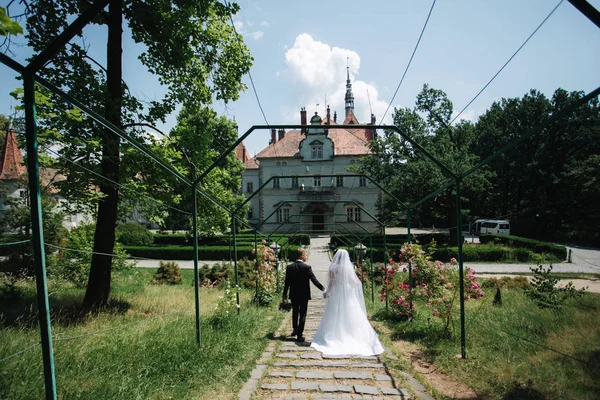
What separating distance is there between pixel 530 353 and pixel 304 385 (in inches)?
101

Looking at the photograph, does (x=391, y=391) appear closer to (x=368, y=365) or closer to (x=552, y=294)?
(x=368, y=365)

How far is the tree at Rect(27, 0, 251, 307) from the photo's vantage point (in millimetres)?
7648

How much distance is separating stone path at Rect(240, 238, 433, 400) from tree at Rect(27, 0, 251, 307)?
499cm

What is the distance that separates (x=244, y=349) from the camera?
5281 millimetres

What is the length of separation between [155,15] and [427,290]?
821 cm

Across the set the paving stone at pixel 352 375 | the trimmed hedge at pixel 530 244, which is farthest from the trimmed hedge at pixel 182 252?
the paving stone at pixel 352 375

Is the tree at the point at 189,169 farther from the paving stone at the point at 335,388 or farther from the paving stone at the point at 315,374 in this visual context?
the paving stone at the point at 335,388

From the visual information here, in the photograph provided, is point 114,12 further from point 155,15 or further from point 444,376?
point 444,376

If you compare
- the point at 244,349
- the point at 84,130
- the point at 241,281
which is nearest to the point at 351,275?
the point at 244,349

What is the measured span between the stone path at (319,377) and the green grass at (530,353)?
0.73 meters

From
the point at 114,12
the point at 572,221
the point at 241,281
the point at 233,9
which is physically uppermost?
the point at 233,9

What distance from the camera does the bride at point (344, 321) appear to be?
5840mm

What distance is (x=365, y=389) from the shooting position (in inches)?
151

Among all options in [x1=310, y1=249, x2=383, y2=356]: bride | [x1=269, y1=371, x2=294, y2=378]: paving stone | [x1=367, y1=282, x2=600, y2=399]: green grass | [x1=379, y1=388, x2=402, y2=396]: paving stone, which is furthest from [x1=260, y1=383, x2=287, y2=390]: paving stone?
[x1=367, y1=282, x2=600, y2=399]: green grass
